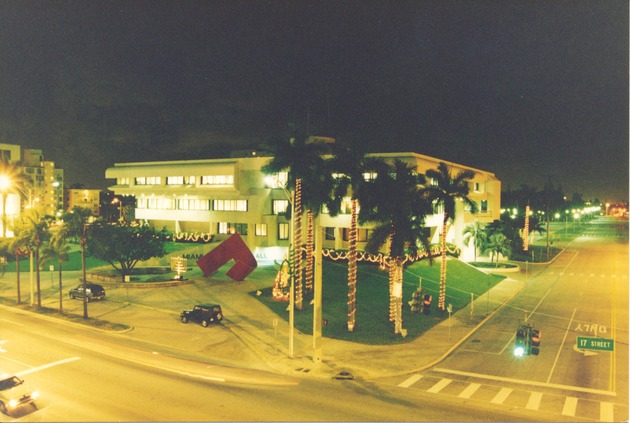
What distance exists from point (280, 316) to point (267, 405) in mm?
18678

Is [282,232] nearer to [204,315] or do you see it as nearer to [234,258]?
[234,258]

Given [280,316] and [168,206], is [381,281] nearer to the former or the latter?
[280,316]

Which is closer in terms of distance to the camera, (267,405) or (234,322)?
(267,405)

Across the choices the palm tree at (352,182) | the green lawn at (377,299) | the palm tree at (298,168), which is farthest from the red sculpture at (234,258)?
the palm tree at (352,182)

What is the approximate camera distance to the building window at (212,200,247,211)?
70.2 meters

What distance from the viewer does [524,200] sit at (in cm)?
18612

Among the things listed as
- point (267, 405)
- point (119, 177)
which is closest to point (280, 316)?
point (267, 405)

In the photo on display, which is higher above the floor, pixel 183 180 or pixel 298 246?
pixel 183 180

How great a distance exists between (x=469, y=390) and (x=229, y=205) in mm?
53089

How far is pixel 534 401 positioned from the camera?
2198 centimetres

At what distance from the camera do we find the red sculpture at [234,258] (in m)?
50.5

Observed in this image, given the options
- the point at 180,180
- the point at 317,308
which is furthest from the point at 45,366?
the point at 180,180

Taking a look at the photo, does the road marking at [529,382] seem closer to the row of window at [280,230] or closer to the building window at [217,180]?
the row of window at [280,230]

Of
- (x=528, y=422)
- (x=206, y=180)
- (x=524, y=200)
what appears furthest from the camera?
(x=524, y=200)
